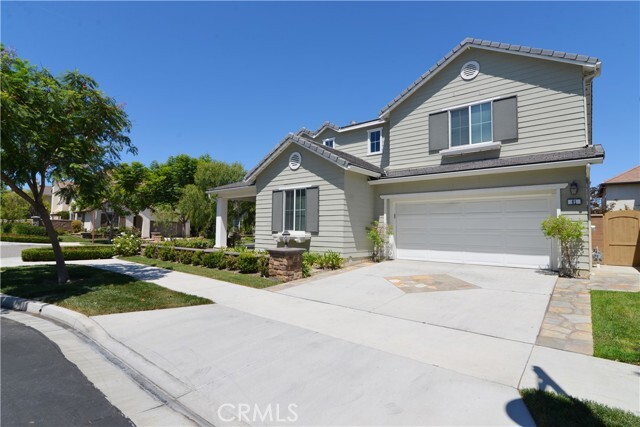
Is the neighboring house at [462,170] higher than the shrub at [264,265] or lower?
higher

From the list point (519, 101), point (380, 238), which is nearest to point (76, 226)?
point (380, 238)

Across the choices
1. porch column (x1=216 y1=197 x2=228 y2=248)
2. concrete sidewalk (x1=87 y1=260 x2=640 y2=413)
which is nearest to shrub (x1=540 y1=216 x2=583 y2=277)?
concrete sidewalk (x1=87 y1=260 x2=640 y2=413)

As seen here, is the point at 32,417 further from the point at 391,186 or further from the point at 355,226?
the point at 391,186

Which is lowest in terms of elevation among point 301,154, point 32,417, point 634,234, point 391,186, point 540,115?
point 32,417

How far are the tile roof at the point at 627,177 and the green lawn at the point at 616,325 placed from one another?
20996mm

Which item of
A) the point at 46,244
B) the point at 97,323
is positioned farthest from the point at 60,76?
the point at 46,244

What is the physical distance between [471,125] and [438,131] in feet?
3.83

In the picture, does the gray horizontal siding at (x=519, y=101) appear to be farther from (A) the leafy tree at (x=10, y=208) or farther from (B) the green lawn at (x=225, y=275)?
(A) the leafy tree at (x=10, y=208)

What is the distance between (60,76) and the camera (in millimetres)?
8328

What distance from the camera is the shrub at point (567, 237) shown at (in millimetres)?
8555

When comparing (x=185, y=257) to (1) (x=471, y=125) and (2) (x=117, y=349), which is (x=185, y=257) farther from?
(1) (x=471, y=125)

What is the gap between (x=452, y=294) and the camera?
23.2ft

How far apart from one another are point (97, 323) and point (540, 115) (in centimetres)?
1316

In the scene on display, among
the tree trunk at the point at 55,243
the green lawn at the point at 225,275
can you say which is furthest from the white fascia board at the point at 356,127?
the tree trunk at the point at 55,243
